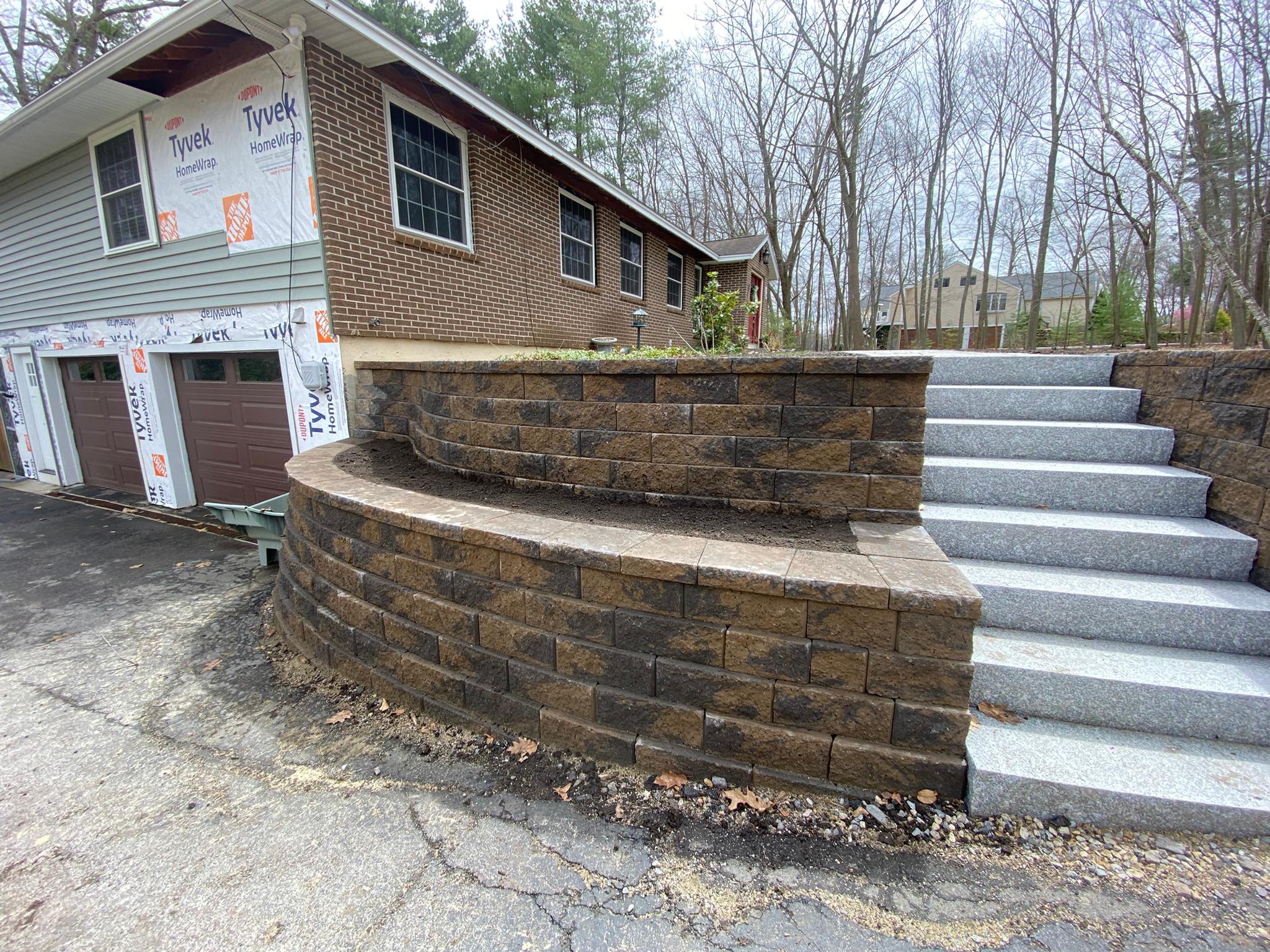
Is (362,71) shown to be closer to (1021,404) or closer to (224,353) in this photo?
(224,353)

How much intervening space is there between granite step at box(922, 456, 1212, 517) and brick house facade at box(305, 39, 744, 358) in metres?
5.01

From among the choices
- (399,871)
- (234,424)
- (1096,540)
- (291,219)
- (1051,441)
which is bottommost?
(399,871)

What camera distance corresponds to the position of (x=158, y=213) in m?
6.11

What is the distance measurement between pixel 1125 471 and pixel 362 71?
6.67 metres

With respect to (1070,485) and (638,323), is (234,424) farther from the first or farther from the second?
(1070,485)

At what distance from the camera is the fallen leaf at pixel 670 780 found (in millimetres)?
2086

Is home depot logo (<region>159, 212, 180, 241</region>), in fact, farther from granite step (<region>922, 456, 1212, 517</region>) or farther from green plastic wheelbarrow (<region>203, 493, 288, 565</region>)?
granite step (<region>922, 456, 1212, 517</region>)

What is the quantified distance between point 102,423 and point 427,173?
666cm

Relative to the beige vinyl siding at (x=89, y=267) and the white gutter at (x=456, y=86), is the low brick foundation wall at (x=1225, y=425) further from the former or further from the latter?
the beige vinyl siding at (x=89, y=267)

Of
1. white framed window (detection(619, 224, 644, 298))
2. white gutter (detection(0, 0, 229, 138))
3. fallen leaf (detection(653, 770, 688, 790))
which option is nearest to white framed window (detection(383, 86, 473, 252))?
white gutter (detection(0, 0, 229, 138))

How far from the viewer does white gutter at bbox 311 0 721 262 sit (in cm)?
434

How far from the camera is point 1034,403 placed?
11.0 feet

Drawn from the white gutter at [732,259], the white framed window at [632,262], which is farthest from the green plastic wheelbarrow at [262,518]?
the white gutter at [732,259]

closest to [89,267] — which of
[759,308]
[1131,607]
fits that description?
[1131,607]
